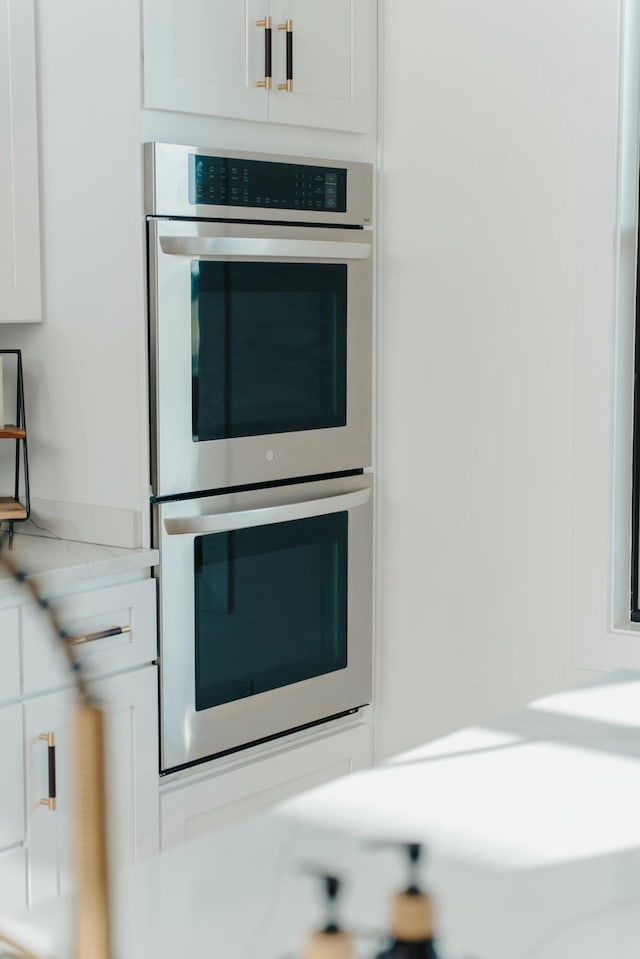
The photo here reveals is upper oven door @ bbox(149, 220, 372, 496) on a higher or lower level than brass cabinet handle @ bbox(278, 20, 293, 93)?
lower

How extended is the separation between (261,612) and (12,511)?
55 centimetres

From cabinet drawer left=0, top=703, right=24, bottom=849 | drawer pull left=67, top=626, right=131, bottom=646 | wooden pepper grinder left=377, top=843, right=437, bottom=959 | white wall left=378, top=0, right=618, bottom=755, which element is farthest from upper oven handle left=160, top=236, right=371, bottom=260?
wooden pepper grinder left=377, top=843, right=437, bottom=959

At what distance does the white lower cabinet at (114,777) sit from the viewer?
215cm

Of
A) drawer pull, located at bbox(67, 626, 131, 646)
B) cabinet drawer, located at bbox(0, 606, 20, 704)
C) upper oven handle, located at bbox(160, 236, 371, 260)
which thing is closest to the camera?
cabinet drawer, located at bbox(0, 606, 20, 704)

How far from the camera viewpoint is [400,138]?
8.98 ft

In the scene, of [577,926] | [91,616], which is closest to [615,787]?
[577,926]

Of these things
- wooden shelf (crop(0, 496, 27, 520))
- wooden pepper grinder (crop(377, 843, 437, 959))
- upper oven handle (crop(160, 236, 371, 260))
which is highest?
upper oven handle (crop(160, 236, 371, 260))

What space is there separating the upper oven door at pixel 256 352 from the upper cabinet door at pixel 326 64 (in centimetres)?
25

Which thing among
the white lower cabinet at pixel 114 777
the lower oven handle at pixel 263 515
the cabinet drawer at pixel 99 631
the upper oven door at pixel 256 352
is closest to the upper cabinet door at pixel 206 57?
the upper oven door at pixel 256 352

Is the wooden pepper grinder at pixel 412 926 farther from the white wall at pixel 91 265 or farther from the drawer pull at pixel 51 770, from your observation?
the white wall at pixel 91 265

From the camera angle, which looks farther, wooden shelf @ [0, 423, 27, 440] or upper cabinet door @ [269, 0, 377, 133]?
upper cabinet door @ [269, 0, 377, 133]

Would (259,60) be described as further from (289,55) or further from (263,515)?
(263,515)

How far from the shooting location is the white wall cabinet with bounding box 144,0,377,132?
229 cm

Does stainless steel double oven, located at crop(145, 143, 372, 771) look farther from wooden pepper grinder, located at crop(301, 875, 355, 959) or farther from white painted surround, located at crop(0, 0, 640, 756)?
wooden pepper grinder, located at crop(301, 875, 355, 959)
